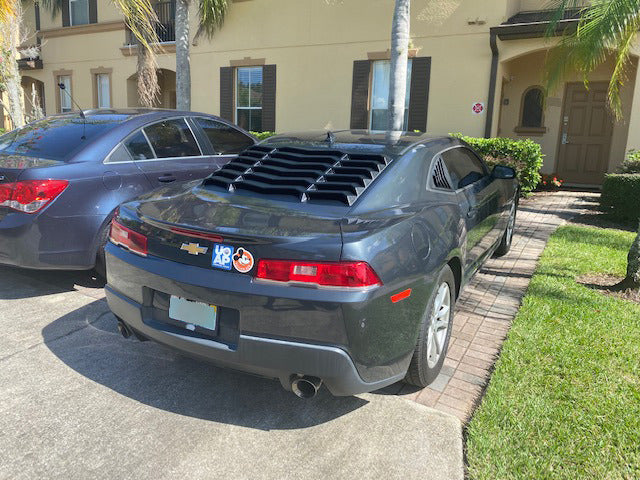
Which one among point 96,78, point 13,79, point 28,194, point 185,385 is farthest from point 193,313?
point 96,78

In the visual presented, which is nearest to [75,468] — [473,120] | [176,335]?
[176,335]

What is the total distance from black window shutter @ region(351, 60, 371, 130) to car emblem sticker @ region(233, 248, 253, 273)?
33.7 feet

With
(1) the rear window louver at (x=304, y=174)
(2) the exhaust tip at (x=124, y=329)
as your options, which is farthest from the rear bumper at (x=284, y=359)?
(1) the rear window louver at (x=304, y=174)

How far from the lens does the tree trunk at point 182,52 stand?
12.0 m

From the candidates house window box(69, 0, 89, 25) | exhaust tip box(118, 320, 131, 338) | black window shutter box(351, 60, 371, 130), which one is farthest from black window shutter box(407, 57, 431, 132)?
house window box(69, 0, 89, 25)

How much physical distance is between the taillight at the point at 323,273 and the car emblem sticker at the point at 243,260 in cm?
9

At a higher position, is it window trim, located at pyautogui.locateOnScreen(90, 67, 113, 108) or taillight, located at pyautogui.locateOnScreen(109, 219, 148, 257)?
window trim, located at pyautogui.locateOnScreen(90, 67, 113, 108)

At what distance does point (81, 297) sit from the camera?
4586 millimetres

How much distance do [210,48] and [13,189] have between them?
11.5 meters

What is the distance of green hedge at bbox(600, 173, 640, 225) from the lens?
8.24 meters

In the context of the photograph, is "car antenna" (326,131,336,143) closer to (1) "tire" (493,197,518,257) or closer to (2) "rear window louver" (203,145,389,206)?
(2) "rear window louver" (203,145,389,206)

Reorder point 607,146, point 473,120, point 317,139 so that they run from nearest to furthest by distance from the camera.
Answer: point 317,139
point 473,120
point 607,146

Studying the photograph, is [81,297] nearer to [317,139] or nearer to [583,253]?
[317,139]

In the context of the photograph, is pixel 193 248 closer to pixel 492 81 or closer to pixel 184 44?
pixel 492 81
